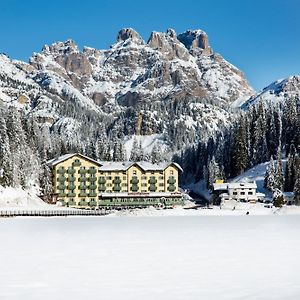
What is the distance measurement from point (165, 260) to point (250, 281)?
21.9 ft

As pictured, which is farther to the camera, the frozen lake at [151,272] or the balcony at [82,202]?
the balcony at [82,202]

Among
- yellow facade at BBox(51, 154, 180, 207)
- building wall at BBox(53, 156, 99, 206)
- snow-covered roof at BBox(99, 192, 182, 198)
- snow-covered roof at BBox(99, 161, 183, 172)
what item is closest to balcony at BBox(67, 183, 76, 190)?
yellow facade at BBox(51, 154, 180, 207)

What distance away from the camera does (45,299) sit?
1600 cm

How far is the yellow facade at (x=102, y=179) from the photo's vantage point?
457 ft

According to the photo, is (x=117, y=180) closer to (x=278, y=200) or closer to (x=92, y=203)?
(x=92, y=203)

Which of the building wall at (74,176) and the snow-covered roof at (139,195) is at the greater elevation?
the building wall at (74,176)

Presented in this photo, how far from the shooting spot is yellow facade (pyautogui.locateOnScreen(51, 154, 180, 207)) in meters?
139

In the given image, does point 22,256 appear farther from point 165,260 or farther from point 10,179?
point 10,179

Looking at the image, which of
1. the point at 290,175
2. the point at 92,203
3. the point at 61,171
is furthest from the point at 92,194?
the point at 290,175

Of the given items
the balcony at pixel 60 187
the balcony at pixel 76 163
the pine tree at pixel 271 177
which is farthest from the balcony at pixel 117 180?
the pine tree at pixel 271 177

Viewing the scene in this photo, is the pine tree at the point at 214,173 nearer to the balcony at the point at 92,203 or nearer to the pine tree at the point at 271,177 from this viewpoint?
the pine tree at the point at 271,177

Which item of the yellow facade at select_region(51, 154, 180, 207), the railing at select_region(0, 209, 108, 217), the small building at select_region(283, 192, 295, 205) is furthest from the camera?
the yellow facade at select_region(51, 154, 180, 207)

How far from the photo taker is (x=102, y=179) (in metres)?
145

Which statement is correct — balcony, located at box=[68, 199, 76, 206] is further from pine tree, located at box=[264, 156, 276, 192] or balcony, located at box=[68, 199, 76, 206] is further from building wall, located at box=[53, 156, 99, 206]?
pine tree, located at box=[264, 156, 276, 192]
